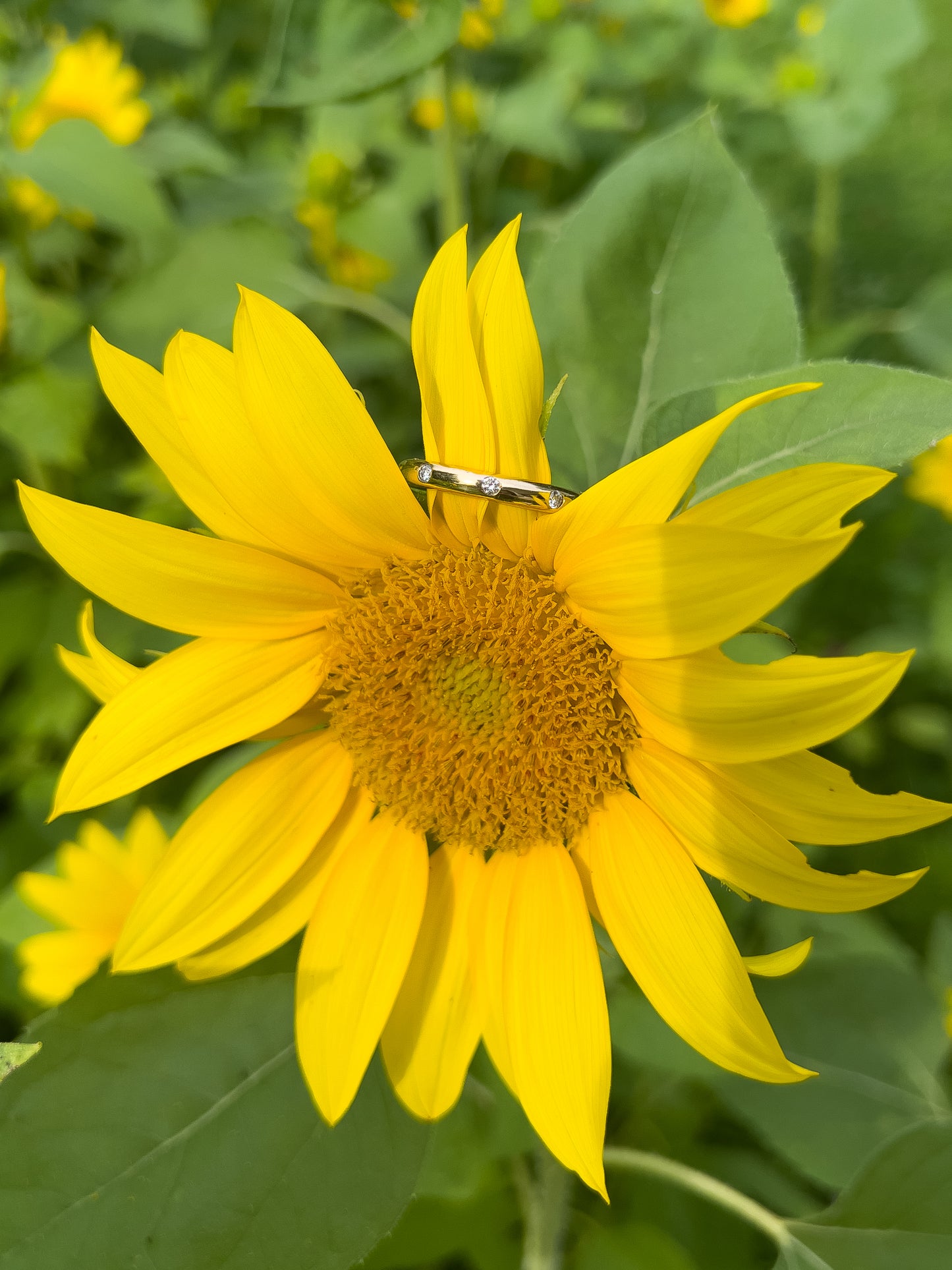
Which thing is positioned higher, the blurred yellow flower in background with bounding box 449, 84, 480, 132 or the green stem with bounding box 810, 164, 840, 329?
the blurred yellow flower in background with bounding box 449, 84, 480, 132

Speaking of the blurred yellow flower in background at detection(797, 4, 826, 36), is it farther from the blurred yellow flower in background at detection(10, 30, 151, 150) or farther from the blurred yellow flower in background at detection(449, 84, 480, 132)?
the blurred yellow flower in background at detection(10, 30, 151, 150)

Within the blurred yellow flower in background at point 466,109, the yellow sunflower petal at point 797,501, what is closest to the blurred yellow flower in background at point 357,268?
the blurred yellow flower in background at point 466,109

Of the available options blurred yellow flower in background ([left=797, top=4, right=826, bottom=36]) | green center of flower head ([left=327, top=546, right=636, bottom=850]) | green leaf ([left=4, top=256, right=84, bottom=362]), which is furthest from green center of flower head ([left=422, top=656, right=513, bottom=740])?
blurred yellow flower in background ([left=797, top=4, right=826, bottom=36])

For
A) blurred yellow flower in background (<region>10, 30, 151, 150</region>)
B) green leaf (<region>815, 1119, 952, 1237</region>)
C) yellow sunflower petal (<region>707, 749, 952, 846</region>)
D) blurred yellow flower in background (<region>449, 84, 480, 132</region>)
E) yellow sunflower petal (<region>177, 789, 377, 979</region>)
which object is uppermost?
blurred yellow flower in background (<region>10, 30, 151, 150</region>)

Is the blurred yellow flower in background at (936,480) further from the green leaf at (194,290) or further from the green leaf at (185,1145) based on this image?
the green leaf at (185,1145)

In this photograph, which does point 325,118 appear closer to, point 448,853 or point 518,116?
point 518,116

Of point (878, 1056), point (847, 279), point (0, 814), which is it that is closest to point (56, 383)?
point (0, 814)

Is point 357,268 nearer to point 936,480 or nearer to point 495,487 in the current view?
point 936,480
